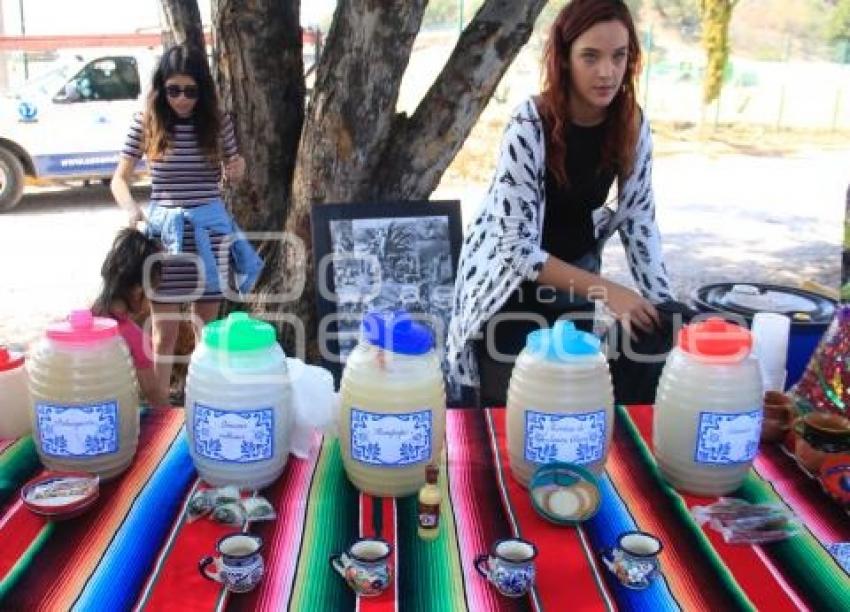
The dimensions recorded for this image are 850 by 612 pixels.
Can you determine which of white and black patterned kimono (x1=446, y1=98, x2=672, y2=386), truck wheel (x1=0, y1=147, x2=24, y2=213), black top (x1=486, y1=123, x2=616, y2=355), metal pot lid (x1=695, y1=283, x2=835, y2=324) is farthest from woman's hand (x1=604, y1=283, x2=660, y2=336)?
truck wheel (x1=0, y1=147, x2=24, y2=213)

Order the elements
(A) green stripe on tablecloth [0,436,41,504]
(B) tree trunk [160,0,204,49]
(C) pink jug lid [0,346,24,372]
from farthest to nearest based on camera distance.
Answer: (B) tree trunk [160,0,204,49] < (C) pink jug lid [0,346,24,372] < (A) green stripe on tablecloth [0,436,41,504]

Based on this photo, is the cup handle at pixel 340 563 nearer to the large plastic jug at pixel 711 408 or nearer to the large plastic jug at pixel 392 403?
the large plastic jug at pixel 392 403

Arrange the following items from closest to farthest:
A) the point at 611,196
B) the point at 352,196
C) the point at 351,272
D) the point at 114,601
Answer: the point at 114,601 → the point at 611,196 → the point at 351,272 → the point at 352,196

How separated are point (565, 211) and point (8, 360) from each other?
1.34 metres

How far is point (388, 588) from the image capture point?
40.9 inches

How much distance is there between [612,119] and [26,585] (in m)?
1.65

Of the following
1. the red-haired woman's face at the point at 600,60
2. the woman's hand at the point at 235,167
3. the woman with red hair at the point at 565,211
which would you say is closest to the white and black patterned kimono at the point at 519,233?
the woman with red hair at the point at 565,211

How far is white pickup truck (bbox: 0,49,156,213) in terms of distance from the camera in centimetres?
816

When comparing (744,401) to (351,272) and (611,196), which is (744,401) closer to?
(611,196)

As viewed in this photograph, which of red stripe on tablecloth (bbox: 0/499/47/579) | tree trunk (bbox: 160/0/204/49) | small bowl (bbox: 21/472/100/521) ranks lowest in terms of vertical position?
red stripe on tablecloth (bbox: 0/499/47/579)

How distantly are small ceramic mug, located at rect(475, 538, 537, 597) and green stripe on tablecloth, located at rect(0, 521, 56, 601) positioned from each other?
0.58 m

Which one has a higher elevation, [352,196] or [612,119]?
[612,119]

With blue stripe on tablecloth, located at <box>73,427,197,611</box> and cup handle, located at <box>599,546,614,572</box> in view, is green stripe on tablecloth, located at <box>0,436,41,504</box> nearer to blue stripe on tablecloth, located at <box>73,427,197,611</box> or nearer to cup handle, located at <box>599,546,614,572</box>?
blue stripe on tablecloth, located at <box>73,427,197,611</box>

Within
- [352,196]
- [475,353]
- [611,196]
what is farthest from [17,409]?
[352,196]
